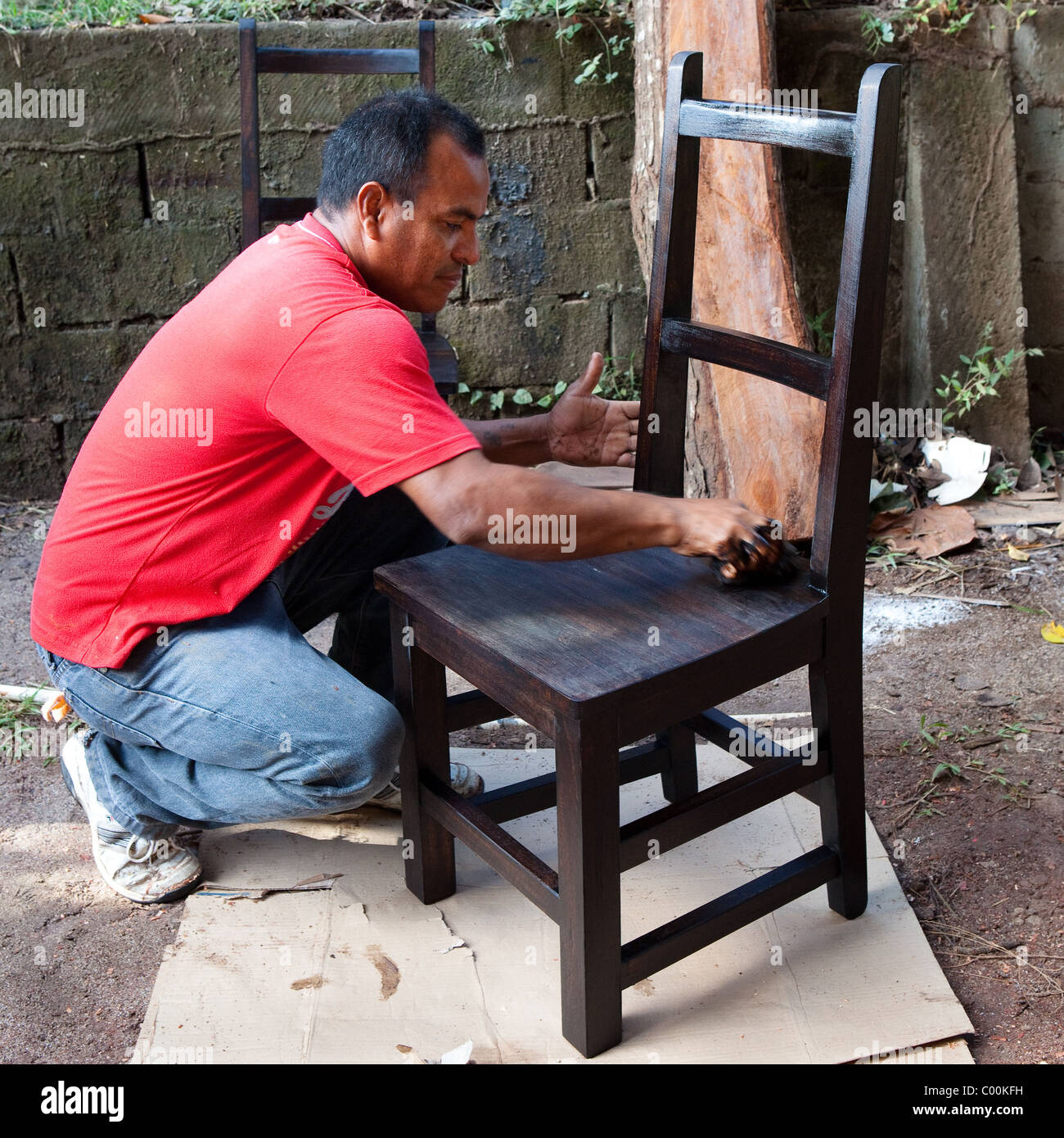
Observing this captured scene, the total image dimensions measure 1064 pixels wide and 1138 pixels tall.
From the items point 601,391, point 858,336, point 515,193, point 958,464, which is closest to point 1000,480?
point 958,464

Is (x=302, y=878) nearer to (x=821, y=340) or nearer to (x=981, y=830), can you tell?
(x=981, y=830)

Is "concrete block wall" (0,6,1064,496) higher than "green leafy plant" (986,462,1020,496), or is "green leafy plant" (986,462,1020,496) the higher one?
"concrete block wall" (0,6,1064,496)

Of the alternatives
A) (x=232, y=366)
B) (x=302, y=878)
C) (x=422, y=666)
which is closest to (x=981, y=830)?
(x=422, y=666)

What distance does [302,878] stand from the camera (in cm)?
247

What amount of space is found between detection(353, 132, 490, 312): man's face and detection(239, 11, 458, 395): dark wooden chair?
129cm

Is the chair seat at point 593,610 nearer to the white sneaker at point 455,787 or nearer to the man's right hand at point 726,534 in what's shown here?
the man's right hand at point 726,534

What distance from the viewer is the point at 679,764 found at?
8.61 ft

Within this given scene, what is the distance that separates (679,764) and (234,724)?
3.23 feet

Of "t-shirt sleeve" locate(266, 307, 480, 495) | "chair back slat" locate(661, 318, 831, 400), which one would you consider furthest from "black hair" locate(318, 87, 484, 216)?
"chair back slat" locate(661, 318, 831, 400)

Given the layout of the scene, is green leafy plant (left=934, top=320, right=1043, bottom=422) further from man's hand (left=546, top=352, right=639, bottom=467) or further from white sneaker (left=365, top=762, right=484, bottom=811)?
white sneaker (left=365, top=762, right=484, bottom=811)

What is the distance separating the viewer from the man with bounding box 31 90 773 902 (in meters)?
1.83

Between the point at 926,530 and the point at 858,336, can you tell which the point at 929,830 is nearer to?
the point at 858,336
